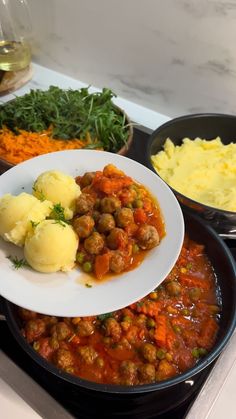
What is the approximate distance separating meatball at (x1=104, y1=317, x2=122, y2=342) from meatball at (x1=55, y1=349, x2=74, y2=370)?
0.41 ft

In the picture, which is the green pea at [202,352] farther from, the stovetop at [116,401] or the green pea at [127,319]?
the green pea at [127,319]

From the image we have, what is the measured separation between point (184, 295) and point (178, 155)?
703mm

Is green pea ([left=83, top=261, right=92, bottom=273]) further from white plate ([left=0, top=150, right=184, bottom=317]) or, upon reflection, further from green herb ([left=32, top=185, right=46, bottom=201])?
green herb ([left=32, top=185, right=46, bottom=201])

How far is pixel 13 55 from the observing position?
224 centimetres

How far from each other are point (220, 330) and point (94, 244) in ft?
1.56

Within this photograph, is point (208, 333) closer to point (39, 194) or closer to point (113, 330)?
point (113, 330)

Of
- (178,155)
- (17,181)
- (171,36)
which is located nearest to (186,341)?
(17,181)

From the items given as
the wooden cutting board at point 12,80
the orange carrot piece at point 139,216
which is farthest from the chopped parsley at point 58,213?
the wooden cutting board at point 12,80

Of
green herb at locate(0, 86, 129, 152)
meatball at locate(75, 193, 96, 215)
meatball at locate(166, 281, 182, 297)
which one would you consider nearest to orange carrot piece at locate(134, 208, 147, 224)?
meatball at locate(75, 193, 96, 215)

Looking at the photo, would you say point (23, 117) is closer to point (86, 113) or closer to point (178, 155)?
point (86, 113)

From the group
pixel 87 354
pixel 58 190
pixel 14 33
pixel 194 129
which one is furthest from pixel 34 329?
pixel 14 33

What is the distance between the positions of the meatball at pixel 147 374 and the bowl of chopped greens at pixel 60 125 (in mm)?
884

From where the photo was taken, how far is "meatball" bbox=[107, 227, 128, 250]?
1.21 metres

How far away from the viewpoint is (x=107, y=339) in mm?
1265
